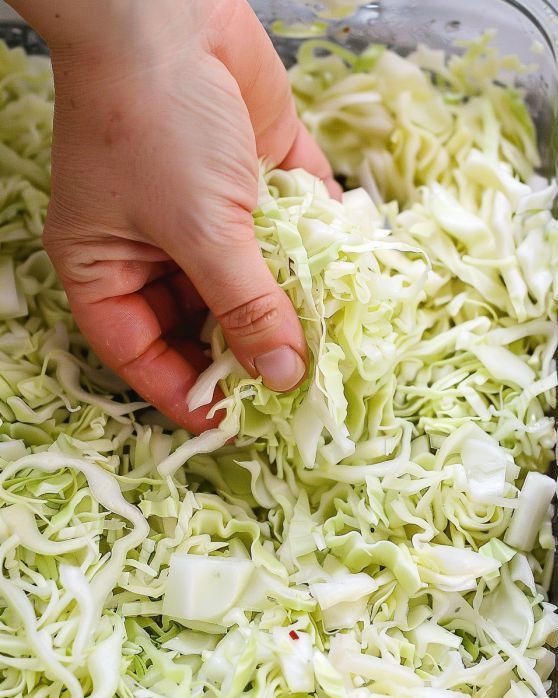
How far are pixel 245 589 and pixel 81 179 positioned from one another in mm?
596

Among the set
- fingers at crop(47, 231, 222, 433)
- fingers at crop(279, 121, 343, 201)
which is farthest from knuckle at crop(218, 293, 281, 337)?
fingers at crop(279, 121, 343, 201)

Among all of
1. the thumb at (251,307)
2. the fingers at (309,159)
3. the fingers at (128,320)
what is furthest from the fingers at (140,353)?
the fingers at (309,159)

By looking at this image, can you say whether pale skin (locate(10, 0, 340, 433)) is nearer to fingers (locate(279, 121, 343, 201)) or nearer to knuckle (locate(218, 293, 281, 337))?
knuckle (locate(218, 293, 281, 337))

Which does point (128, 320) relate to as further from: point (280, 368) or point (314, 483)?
point (314, 483)

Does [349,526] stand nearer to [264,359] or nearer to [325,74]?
[264,359]

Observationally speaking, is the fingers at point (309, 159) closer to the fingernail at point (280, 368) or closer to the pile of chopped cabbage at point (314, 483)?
the pile of chopped cabbage at point (314, 483)

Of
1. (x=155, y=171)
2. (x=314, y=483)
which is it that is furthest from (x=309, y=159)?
(x=314, y=483)

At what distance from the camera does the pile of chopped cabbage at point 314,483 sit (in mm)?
1035

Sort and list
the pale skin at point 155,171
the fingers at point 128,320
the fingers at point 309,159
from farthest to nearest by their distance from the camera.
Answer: the fingers at point 309,159
the fingers at point 128,320
the pale skin at point 155,171

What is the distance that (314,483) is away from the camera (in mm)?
1203

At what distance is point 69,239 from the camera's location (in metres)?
1.13

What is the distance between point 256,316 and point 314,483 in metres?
0.31

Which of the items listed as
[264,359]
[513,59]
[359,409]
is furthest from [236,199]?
[513,59]

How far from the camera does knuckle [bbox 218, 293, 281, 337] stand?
1.03 meters
